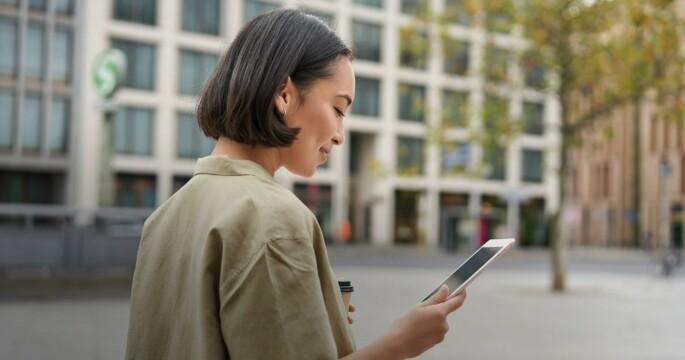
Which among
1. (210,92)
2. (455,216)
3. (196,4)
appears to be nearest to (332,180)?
(455,216)

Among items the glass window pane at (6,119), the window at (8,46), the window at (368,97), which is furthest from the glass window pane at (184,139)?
the window at (368,97)

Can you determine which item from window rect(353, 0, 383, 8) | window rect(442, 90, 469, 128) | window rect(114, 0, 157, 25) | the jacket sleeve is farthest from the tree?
window rect(353, 0, 383, 8)

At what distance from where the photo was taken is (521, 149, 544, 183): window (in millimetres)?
56719

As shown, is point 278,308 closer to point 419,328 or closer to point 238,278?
point 238,278

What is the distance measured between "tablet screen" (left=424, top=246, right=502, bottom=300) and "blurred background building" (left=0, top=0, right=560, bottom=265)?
65.0ft

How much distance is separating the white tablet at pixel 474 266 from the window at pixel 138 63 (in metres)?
42.3

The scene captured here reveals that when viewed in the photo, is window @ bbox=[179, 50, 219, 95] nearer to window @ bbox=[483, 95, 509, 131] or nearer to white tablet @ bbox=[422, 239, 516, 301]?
window @ bbox=[483, 95, 509, 131]

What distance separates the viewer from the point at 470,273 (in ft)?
5.31

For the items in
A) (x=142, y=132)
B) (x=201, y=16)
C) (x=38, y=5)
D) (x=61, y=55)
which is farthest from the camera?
(x=201, y=16)

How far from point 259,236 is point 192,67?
145 ft

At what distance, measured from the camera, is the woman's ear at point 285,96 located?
1.54 m

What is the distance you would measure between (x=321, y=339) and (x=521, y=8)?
1929 centimetres

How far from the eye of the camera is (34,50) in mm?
39781

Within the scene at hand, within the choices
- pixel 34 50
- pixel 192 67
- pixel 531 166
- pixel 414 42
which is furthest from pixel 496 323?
pixel 531 166
